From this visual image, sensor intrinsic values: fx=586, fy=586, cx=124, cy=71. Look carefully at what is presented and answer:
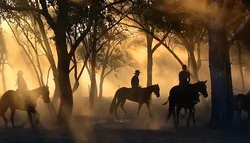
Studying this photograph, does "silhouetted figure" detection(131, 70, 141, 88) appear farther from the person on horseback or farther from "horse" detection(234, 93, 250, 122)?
the person on horseback

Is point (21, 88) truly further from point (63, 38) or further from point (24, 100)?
point (63, 38)

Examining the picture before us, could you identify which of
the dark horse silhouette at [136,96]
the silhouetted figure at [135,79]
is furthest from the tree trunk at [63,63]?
the silhouetted figure at [135,79]

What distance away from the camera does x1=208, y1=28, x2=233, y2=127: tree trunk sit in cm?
2261

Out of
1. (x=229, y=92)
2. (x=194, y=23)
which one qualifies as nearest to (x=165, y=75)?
(x=194, y=23)

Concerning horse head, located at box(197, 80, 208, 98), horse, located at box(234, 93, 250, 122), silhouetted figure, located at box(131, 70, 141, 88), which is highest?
silhouetted figure, located at box(131, 70, 141, 88)

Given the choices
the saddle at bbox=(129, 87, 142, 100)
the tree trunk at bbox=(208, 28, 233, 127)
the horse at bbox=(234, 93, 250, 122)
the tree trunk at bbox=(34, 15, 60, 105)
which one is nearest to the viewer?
the tree trunk at bbox=(208, 28, 233, 127)

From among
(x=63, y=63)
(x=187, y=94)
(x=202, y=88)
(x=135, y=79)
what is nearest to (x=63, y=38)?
(x=63, y=63)

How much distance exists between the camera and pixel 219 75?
22.8 metres

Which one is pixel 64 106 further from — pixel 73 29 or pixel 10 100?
pixel 73 29

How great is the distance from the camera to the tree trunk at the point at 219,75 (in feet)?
74.2

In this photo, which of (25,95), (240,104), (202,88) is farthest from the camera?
(240,104)

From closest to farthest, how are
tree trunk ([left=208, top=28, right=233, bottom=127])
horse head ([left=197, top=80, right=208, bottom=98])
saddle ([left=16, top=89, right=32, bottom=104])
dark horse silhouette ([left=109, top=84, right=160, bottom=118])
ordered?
tree trunk ([left=208, top=28, right=233, bottom=127]) < horse head ([left=197, top=80, right=208, bottom=98]) < saddle ([left=16, top=89, right=32, bottom=104]) < dark horse silhouette ([left=109, top=84, right=160, bottom=118])

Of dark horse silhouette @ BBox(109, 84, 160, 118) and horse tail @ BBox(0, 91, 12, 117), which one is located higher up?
dark horse silhouette @ BBox(109, 84, 160, 118)

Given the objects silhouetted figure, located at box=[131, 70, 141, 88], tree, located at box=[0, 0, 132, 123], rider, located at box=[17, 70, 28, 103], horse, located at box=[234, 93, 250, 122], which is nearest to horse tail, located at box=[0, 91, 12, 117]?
rider, located at box=[17, 70, 28, 103]
